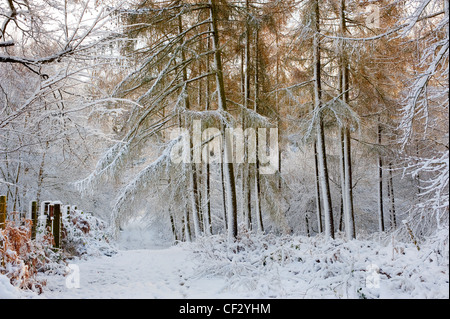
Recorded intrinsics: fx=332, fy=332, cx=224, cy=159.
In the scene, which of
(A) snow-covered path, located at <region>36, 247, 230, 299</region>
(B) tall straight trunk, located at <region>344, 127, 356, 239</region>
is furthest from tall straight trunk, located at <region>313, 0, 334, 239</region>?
(A) snow-covered path, located at <region>36, 247, 230, 299</region>

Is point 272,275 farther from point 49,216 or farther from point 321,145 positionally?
point 49,216

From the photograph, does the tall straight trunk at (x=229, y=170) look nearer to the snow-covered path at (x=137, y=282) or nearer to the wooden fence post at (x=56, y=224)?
the snow-covered path at (x=137, y=282)

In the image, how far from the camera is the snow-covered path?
13.8ft

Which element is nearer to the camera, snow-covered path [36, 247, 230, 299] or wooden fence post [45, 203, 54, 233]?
snow-covered path [36, 247, 230, 299]

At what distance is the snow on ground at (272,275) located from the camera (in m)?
3.55

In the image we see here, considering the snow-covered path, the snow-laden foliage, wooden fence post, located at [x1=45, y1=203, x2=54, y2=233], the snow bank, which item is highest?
wooden fence post, located at [x1=45, y1=203, x2=54, y2=233]

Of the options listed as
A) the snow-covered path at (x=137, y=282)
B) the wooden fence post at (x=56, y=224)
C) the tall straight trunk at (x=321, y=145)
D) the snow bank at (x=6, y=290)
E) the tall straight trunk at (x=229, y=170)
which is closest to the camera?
the snow bank at (x=6, y=290)

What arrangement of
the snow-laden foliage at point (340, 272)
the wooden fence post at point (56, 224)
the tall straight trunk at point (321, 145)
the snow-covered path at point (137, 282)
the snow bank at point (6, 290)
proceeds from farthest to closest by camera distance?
1. the tall straight trunk at point (321, 145)
2. the wooden fence post at point (56, 224)
3. the snow-covered path at point (137, 282)
4. the snow-laden foliage at point (340, 272)
5. the snow bank at point (6, 290)

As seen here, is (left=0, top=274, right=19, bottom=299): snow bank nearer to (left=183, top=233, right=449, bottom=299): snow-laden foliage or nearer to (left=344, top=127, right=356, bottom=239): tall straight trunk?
(left=183, top=233, right=449, bottom=299): snow-laden foliage

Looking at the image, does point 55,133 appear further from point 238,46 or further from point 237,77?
point 237,77

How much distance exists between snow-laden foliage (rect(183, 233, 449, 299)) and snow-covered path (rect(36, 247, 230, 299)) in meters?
0.33

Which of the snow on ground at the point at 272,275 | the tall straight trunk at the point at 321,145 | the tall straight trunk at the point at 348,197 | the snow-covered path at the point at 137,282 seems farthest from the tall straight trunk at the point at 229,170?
the tall straight trunk at the point at 348,197
